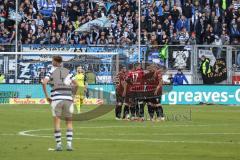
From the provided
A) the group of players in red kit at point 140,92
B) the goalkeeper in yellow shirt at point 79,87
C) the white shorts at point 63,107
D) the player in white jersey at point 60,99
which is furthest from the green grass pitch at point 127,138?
the goalkeeper in yellow shirt at point 79,87

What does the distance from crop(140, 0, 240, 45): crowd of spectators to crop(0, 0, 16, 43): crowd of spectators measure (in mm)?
8128

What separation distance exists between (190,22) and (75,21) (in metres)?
7.28

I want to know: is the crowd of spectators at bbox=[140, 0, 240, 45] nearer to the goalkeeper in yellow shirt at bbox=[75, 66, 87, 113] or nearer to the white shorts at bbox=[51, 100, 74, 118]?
the goalkeeper in yellow shirt at bbox=[75, 66, 87, 113]

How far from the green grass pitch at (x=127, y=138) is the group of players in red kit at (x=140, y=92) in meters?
0.82

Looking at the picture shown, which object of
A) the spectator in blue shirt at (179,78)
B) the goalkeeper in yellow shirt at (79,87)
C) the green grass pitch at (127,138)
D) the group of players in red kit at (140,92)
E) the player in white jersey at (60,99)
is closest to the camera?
the green grass pitch at (127,138)

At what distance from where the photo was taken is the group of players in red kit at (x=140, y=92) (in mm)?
33469

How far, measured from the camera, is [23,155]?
1897cm

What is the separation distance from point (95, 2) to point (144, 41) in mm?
5305

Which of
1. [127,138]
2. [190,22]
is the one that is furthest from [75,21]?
[127,138]

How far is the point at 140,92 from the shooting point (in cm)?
3372

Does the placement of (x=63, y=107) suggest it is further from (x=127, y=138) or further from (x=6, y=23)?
(x=6, y=23)

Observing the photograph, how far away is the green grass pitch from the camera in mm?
19188

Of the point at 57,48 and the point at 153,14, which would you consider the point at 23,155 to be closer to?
the point at 57,48

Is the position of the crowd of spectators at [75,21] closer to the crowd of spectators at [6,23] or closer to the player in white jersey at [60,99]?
the crowd of spectators at [6,23]
